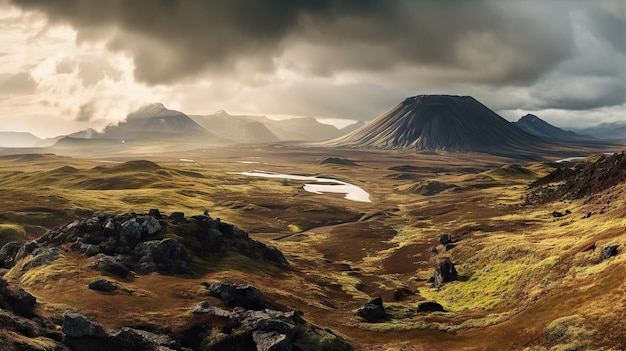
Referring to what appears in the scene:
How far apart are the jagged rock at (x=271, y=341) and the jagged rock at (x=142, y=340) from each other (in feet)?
37.2

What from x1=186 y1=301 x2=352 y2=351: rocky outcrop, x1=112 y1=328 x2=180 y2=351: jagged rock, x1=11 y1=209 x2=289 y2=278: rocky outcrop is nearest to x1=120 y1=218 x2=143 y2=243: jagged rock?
x1=11 y1=209 x2=289 y2=278: rocky outcrop

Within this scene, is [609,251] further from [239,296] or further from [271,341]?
→ [239,296]

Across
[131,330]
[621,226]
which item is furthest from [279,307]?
[621,226]

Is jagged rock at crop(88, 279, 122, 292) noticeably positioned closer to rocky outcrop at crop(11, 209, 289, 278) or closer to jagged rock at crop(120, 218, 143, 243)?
rocky outcrop at crop(11, 209, 289, 278)

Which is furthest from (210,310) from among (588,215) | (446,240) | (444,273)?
(588,215)

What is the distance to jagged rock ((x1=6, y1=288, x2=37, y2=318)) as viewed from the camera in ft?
203

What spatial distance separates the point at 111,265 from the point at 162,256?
11916 millimetres

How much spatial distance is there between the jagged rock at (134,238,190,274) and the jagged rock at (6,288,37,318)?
34.8m

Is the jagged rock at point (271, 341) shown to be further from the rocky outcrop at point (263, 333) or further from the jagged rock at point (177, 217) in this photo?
the jagged rock at point (177, 217)

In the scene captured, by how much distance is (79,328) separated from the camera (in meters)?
58.4

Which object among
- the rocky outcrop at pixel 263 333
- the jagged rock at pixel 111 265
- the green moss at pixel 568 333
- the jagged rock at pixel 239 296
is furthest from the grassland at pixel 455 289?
the rocky outcrop at pixel 263 333

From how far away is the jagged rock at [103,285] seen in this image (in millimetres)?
81062

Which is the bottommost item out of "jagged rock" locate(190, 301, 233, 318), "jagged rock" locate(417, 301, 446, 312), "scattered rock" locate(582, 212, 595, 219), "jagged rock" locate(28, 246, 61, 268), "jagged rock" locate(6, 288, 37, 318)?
"jagged rock" locate(417, 301, 446, 312)

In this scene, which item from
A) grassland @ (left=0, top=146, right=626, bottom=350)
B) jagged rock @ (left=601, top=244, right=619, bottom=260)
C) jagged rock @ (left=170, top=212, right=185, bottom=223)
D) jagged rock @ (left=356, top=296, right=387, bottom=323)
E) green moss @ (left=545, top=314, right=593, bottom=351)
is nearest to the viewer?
green moss @ (left=545, top=314, right=593, bottom=351)
